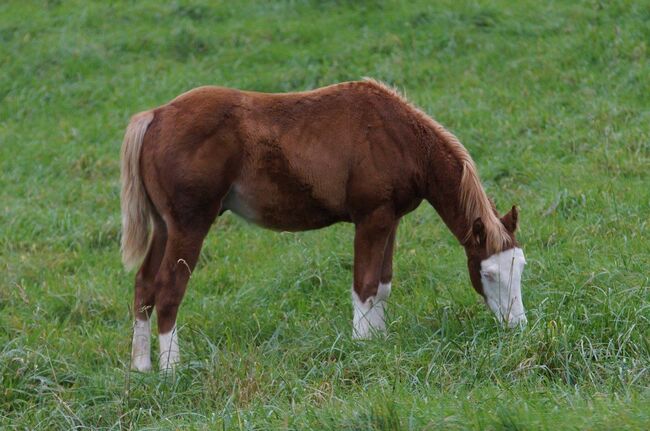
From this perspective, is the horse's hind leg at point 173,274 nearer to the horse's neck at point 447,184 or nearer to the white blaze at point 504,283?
the horse's neck at point 447,184

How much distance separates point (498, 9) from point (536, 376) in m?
8.16

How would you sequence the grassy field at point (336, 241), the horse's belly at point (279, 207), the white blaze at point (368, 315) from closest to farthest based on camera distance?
the grassy field at point (336, 241), the white blaze at point (368, 315), the horse's belly at point (279, 207)

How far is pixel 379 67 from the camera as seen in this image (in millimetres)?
11508

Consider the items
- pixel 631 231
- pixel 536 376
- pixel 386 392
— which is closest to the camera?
pixel 386 392

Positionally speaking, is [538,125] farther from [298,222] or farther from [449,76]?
[298,222]

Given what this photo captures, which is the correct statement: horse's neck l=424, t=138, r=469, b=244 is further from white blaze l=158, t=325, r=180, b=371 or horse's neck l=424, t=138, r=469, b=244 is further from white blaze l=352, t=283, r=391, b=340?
white blaze l=158, t=325, r=180, b=371

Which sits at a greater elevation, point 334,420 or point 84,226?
point 334,420

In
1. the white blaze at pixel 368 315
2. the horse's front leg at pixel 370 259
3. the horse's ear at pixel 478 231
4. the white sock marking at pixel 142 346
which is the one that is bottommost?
the white sock marking at pixel 142 346

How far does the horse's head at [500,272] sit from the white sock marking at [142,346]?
82.2 inches

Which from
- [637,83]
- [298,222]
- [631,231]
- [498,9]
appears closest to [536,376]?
[298,222]

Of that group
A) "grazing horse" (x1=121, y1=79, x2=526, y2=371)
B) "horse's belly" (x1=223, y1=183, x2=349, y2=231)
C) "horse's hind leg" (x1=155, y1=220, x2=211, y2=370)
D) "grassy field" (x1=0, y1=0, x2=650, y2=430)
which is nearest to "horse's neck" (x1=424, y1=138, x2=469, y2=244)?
"grazing horse" (x1=121, y1=79, x2=526, y2=371)

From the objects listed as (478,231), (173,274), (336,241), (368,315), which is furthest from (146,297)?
(478,231)

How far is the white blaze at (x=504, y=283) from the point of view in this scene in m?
5.93

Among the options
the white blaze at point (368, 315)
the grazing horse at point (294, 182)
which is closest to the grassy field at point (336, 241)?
the white blaze at point (368, 315)
